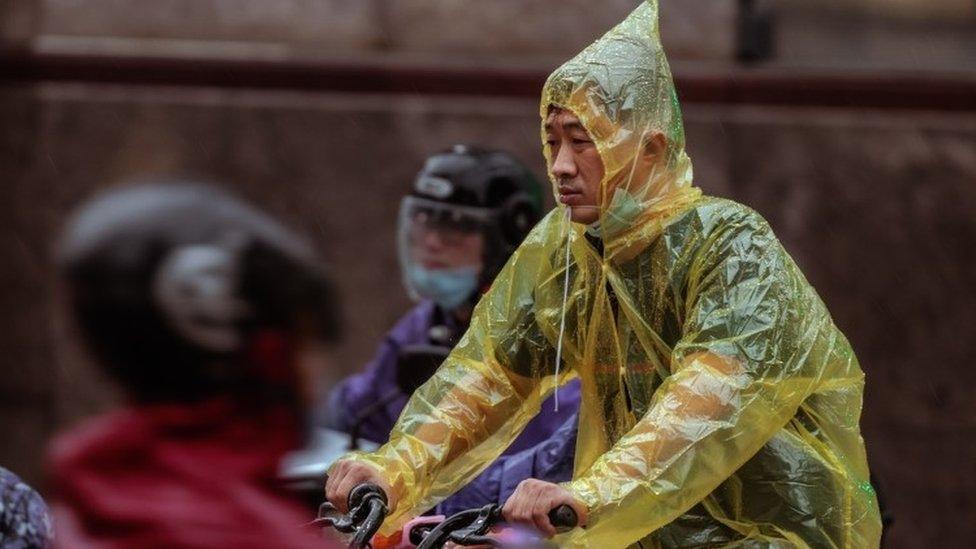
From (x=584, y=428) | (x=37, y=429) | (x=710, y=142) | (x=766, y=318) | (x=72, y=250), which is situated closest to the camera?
(x=72, y=250)

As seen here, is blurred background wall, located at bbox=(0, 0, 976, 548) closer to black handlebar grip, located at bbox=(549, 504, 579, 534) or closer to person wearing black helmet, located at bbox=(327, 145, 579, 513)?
person wearing black helmet, located at bbox=(327, 145, 579, 513)

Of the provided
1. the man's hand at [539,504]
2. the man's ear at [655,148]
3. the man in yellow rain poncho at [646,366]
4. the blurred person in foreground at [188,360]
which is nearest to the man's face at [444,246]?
the man in yellow rain poncho at [646,366]

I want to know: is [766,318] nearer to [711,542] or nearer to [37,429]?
[711,542]

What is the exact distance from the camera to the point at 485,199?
678cm

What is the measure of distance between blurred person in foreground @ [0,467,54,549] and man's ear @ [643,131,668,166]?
5.26 ft

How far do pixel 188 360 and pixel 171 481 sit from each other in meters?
0.17

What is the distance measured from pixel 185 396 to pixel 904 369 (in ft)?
23.0

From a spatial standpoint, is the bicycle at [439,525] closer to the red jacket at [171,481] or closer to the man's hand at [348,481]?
the man's hand at [348,481]

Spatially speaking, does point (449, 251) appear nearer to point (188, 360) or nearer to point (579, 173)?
point (579, 173)

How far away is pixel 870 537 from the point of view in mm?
4707

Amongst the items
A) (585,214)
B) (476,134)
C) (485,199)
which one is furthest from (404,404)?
(476,134)

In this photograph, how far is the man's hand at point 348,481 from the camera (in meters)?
4.69

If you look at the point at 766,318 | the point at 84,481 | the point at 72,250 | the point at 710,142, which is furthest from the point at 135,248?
the point at 710,142

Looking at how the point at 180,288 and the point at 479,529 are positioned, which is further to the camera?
the point at 479,529
